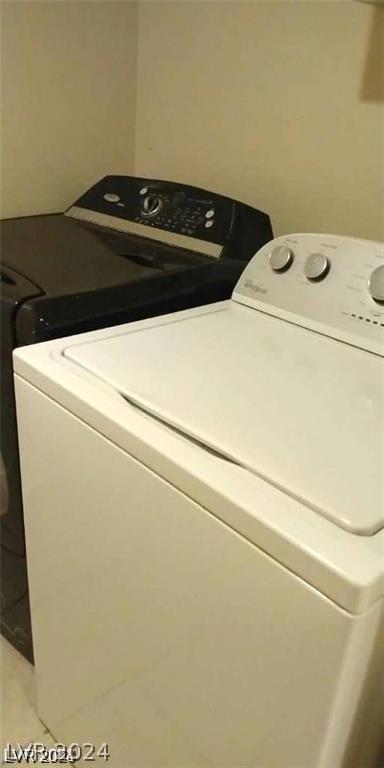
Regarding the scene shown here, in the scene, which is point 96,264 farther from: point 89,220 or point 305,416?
point 305,416

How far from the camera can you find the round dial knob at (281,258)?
43.9 inches

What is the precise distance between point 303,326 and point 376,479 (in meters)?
0.46

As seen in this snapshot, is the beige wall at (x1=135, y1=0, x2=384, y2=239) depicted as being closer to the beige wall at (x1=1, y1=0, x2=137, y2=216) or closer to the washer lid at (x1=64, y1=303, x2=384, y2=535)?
the beige wall at (x1=1, y1=0, x2=137, y2=216)

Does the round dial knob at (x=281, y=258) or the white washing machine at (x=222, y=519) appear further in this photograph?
the round dial knob at (x=281, y=258)

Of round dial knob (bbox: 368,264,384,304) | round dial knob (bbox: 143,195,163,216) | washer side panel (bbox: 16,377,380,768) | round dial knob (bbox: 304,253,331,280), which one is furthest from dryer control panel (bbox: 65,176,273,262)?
washer side panel (bbox: 16,377,380,768)

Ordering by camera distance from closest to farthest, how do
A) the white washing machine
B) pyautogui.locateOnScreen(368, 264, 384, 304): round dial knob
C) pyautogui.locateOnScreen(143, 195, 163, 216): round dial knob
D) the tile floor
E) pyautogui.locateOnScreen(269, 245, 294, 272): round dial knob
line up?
the white washing machine, pyautogui.locateOnScreen(368, 264, 384, 304): round dial knob, pyautogui.locateOnScreen(269, 245, 294, 272): round dial knob, the tile floor, pyautogui.locateOnScreen(143, 195, 163, 216): round dial knob

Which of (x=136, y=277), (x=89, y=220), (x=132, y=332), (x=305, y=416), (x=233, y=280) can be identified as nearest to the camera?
(x=305, y=416)

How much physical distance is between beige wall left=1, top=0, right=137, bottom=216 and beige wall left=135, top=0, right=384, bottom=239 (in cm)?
7

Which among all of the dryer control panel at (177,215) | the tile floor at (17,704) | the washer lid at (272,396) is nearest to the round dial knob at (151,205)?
the dryer control panel at (177,215)

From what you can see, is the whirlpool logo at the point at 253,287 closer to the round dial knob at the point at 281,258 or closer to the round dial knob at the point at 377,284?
the round dial knob at the point at 281,258

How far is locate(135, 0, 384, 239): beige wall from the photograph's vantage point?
1173mm

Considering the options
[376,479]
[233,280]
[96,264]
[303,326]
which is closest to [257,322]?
[303,326]

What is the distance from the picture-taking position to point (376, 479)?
65cm

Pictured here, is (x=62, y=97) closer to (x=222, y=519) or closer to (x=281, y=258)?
(x=281, y=258)
